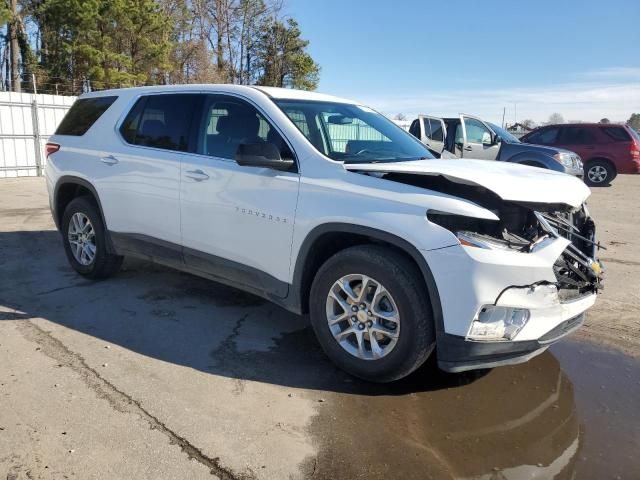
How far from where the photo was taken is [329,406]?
329 centimetres

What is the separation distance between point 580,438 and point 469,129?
11.0 metres

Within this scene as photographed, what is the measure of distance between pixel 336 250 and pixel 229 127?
1.40m

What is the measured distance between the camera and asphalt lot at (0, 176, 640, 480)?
2740mm

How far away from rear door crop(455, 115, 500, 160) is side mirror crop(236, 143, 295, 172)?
9579mm

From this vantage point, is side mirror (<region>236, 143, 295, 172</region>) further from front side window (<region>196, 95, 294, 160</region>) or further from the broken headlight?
the broken headlight

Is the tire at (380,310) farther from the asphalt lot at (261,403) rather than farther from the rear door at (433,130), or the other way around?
the rear door at (433,130)

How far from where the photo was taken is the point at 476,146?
13.1 meters

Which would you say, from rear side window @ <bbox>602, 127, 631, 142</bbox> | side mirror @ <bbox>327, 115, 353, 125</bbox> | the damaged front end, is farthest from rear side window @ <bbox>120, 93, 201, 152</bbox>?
rear side window @ <bbox>602, 127, 631, 142</bbox>

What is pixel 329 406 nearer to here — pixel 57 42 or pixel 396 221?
pixel 396 221

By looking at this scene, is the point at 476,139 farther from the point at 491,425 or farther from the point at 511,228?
the point at 491,425

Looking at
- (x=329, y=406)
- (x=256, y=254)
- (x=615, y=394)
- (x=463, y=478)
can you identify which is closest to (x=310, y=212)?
(x=256, y=254)

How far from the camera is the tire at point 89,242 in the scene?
17.5 feet

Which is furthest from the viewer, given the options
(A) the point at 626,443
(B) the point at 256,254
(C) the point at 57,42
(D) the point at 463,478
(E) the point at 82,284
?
(C) the point at 57,42

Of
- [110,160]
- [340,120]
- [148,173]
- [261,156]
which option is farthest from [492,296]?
[110,160]
